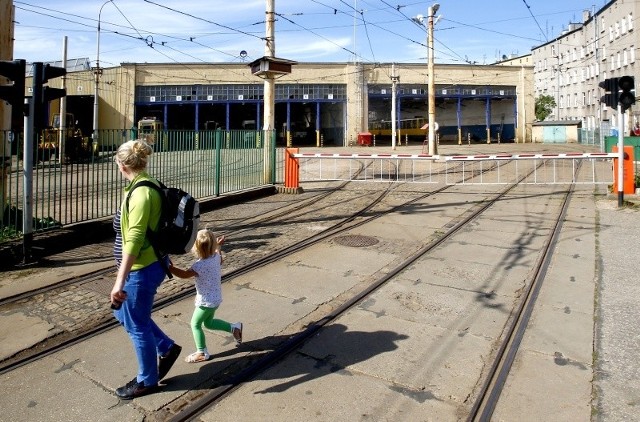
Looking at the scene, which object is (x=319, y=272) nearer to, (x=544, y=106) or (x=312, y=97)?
(x=312, y=97)

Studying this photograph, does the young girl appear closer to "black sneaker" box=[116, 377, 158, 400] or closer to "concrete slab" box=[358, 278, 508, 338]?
"black sneaker" box=[116, 377, 158, 400]

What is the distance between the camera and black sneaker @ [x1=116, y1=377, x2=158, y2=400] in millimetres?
3637

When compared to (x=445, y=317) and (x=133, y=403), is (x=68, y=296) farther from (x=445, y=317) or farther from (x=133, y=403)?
(x=445, y=317)

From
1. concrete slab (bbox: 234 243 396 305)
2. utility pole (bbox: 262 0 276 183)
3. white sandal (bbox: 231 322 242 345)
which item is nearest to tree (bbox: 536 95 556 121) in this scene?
utility pole (bbox: 262 0 276 183)

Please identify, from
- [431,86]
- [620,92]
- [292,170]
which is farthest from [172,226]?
[431,86]

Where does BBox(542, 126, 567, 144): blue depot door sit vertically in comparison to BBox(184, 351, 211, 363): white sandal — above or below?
above

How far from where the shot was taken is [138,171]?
3559 millimetres

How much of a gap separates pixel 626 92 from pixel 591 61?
183 ft

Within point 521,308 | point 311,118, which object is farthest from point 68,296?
point 311,118

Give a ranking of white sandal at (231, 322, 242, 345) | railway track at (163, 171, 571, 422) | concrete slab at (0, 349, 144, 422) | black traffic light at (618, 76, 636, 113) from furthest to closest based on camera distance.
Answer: black traffic light at (618, 76, 636, 113) → white sandal at (231, 322, 242, 345) → railway track at (163, 171, 571, 422) → concrete slab at (0, 349, 144, 422)

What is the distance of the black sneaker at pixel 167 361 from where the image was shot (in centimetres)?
391

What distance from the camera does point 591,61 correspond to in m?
59.7

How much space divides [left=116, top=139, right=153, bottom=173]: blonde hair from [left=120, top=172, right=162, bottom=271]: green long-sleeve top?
0.24 ft

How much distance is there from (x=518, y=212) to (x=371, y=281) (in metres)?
6.46
